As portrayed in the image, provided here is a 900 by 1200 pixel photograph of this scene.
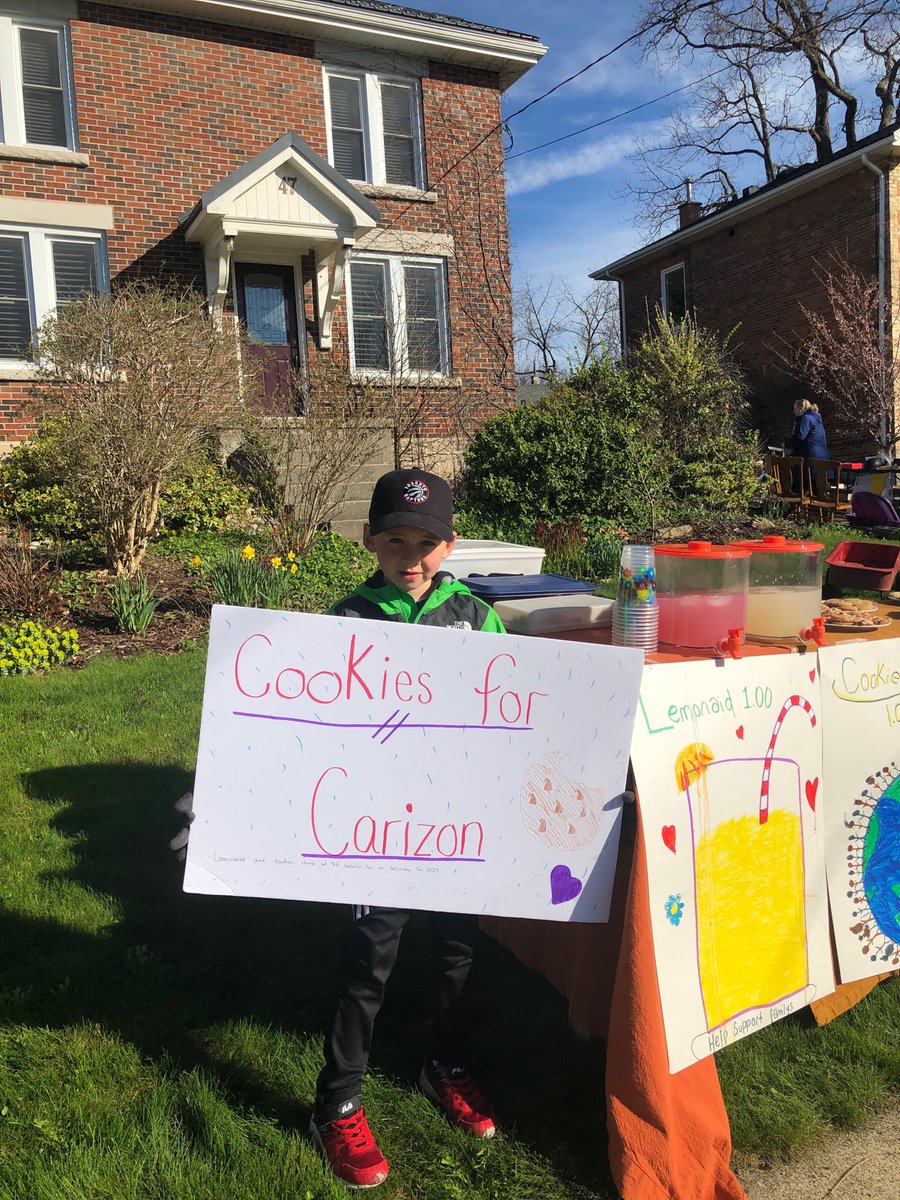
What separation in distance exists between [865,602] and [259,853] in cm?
220

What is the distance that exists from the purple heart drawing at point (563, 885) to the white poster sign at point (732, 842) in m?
0.19

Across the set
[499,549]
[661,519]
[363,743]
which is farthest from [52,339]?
[363,743]

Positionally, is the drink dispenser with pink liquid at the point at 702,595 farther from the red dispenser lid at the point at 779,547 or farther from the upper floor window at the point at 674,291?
the upper floor window at the point at 674,291

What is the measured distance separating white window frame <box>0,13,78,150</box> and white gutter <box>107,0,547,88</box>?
1012mm

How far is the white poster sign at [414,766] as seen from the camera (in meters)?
2.03

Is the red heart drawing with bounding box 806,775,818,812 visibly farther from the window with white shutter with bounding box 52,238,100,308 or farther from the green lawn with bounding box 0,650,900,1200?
the window with white shutter with bounding box 52,238,100,308

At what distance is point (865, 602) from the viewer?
10.1 ft

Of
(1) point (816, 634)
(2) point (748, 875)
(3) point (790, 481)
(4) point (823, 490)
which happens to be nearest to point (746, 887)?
(2) point (748, 875)

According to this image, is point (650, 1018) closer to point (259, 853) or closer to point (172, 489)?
point (259, 853)

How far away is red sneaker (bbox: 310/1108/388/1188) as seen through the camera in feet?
6.89

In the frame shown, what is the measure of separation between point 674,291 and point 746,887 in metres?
22.6

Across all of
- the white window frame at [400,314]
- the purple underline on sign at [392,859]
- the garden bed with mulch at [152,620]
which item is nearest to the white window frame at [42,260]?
the white window frame at [400,314]

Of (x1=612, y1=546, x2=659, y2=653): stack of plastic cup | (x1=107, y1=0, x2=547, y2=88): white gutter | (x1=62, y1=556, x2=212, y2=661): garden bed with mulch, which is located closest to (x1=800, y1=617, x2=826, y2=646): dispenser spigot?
(x1=612, y1=546, x2=659, y2=653): stack of plastic cup

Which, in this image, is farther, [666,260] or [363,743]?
[666,260]
